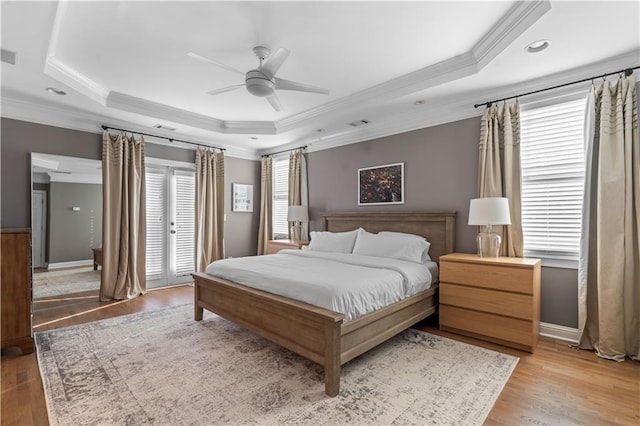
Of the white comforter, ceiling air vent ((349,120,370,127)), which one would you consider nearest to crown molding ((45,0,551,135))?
ceiling air vent ((349,120,370,127))

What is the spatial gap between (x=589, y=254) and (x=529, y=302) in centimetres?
77

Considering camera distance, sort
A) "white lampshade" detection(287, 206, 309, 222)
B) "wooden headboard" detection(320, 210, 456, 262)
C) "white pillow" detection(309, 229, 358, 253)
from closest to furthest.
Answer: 1. "wooden headboard" detection(320, 210, 456, 262)
2. "white pillow" detection(309, 229, 358, 253)
3. "white lampshade" detection(287, 206, 309, 222)

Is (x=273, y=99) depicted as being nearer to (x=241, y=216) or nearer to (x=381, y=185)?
(x=381, y=185)

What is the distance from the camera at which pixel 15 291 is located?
2770 mm

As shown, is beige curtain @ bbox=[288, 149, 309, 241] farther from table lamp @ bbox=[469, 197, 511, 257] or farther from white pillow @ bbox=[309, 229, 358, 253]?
table lamp @ bbox=[469, 197, 511, 257]

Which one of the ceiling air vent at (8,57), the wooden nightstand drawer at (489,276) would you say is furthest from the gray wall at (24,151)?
the wooden nightstand drawer at (489,276)

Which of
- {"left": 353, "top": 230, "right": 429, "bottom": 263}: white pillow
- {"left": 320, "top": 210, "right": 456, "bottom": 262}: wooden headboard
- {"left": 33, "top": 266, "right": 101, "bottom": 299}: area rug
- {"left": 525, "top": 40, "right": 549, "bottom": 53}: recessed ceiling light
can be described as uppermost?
{"left": 525, "top": 40, "right": 549, "bottom": 53}: recessed ceiling light

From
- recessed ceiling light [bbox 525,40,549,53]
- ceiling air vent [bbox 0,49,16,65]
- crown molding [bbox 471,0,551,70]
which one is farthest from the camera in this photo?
ceiling air vent [bbox 0,49,16,65]

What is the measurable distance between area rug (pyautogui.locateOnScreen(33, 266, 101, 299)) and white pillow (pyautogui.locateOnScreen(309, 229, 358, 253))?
370 cm

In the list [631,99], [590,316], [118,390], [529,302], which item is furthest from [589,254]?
[118,390]

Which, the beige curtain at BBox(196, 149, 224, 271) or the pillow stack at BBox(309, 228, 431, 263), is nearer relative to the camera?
the pillow stack at BBox(309, 228, 431, 263)

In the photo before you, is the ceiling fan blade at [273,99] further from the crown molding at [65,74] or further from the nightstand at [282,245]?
the nightstand at [282,245]

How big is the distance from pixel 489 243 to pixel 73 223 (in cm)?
746

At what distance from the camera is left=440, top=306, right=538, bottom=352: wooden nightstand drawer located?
2779 millimetres
